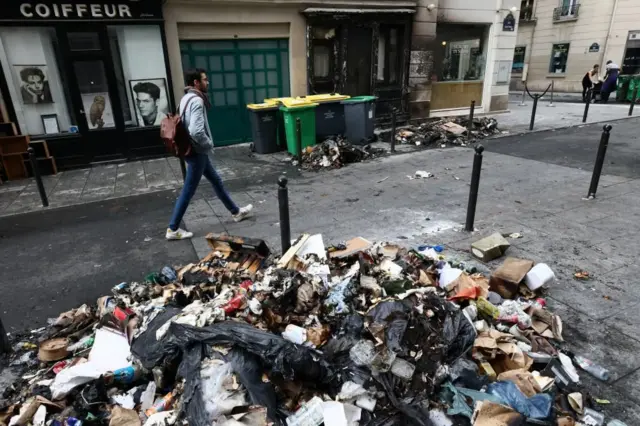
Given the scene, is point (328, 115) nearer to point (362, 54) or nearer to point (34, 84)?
point (362, 54)

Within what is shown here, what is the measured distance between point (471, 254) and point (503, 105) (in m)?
12.9

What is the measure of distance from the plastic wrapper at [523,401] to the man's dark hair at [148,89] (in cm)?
986

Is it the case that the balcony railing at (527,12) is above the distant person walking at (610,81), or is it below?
above

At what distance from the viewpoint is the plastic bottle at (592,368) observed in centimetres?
294

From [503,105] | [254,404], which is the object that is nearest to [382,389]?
[254,404]

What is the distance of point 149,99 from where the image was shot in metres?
10.1

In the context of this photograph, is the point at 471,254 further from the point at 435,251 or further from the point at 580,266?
the point at 580,266

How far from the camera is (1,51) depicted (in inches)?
343

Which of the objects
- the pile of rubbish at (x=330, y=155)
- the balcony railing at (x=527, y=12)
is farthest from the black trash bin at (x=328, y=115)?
the balcony railing at (x=527, y=12)

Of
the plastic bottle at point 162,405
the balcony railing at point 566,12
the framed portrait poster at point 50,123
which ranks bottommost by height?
the plastic bottle at point 162,405

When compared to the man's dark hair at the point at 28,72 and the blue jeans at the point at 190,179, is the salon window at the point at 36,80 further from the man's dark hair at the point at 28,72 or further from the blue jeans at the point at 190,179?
the blue jeans at the point at 190,179

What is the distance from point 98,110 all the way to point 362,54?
735 centimetres

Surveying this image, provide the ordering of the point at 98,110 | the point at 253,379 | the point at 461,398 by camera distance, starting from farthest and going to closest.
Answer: the point at 98,110 < the point at 461,398 < the point at 253,379

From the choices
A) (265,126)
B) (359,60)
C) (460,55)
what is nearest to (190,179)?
(265,126)
